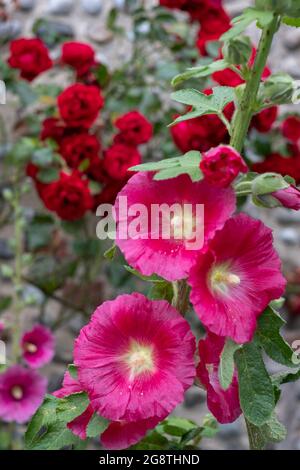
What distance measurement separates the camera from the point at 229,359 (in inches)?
27.4

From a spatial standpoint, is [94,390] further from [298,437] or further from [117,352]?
[298,437]

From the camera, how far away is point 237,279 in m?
0.70

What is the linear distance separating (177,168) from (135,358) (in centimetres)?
18

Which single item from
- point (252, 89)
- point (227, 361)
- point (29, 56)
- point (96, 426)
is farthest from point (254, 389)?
point (29, 56)

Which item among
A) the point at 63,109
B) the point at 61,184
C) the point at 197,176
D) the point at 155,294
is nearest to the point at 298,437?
the point at 61,184

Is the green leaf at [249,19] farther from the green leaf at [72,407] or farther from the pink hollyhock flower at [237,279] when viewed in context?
the green leaf at [72,407]

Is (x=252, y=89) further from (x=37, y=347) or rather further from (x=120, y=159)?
(x=37, y=347)

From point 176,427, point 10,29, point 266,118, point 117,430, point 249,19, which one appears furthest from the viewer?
point 10,29

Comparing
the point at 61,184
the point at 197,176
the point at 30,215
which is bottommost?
A: the point at 30,215

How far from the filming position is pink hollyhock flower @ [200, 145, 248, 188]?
66cm

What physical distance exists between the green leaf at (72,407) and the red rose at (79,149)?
2.63 ft

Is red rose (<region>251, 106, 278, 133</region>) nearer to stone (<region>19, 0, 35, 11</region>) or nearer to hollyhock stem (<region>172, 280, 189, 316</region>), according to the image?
hollyhock stem (<region>172, 280, 189, 316</region>)

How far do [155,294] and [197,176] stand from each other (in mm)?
160

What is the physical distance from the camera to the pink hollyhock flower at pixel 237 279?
681 millimetres
